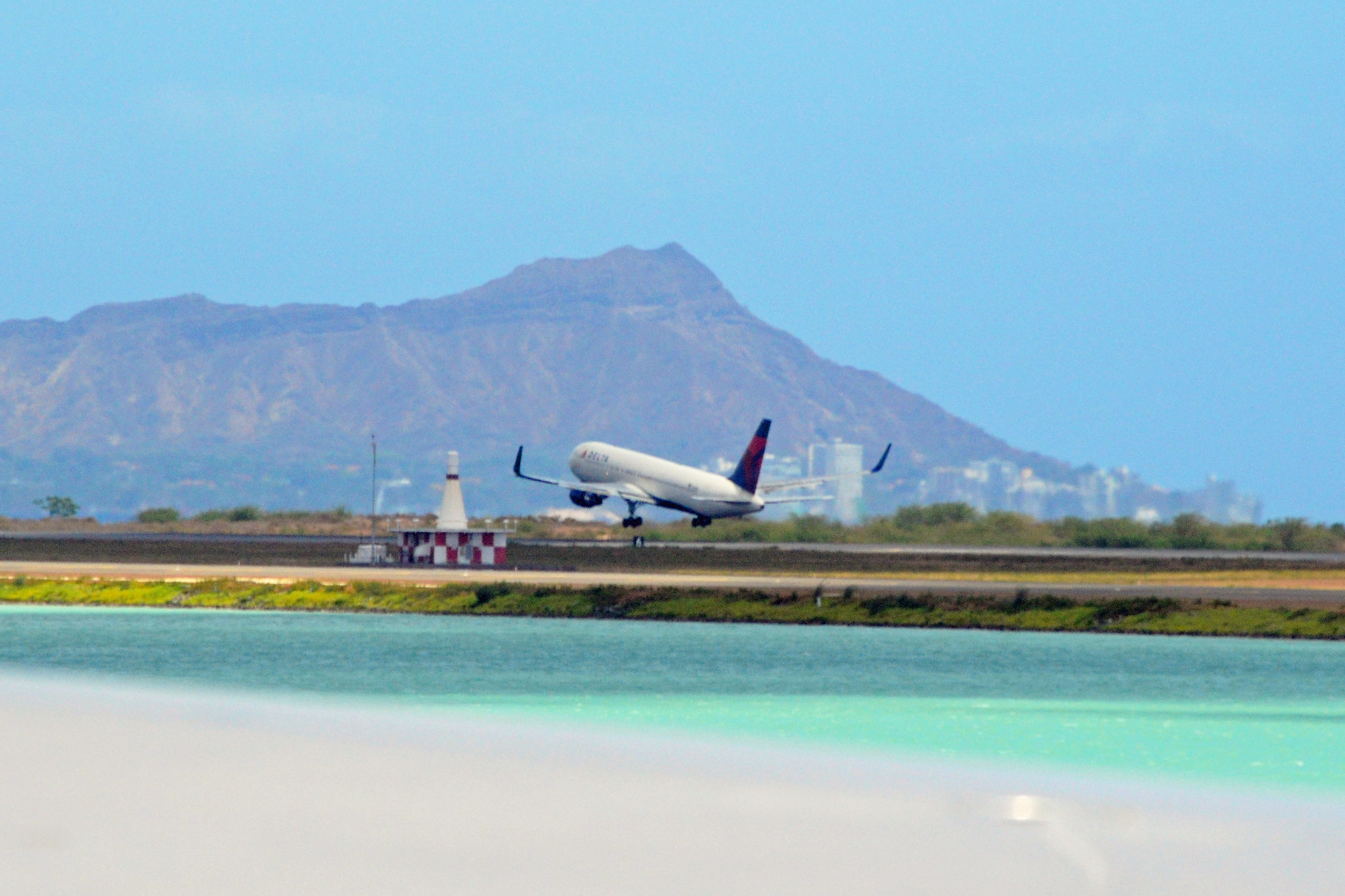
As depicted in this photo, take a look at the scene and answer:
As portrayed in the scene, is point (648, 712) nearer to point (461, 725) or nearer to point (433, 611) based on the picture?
point (461, 725)

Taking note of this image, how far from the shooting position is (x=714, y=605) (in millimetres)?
66938

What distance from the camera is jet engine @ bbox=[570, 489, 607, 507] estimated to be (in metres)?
108

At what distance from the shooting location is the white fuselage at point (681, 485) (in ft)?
342

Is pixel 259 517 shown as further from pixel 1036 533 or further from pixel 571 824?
pixel 571 824

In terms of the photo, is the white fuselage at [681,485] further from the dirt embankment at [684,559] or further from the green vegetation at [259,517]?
the green vegetation at [259,517]

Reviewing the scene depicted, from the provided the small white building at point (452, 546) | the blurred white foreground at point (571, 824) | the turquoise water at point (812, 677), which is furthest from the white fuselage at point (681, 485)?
the blurred white foreground at point (571, 824)

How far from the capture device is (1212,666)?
171 feet

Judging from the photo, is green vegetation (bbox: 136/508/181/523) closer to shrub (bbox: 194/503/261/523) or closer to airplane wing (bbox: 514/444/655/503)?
shrub (bbox: 194/503/261/523)

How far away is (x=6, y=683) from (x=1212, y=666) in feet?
104

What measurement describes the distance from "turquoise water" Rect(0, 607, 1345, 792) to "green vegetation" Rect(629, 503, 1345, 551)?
50393 millimetres

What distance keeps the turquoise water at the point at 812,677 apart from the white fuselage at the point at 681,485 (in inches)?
1500

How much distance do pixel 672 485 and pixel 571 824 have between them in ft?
284

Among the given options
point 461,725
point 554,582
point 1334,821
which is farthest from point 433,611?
point 1334,821

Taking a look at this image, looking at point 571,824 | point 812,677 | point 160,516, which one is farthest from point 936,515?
point 571,824
